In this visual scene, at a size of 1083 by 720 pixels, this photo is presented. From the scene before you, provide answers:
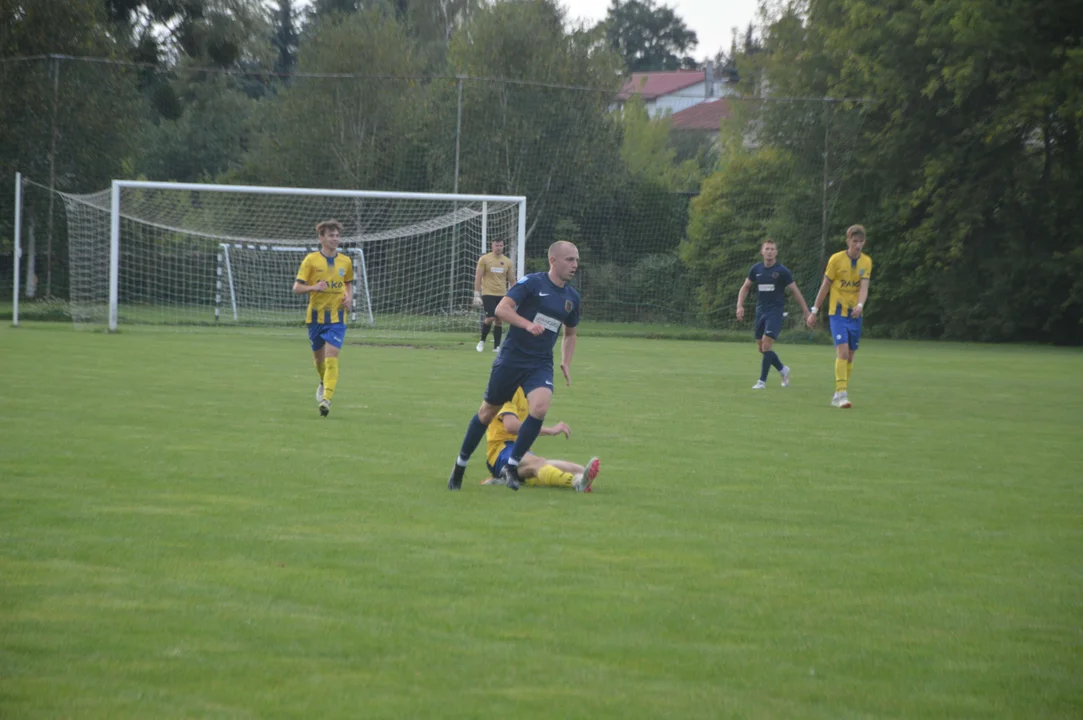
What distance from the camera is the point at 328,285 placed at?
13.9 m

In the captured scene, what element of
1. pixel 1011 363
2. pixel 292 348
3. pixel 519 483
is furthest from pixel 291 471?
pixel 1011 363

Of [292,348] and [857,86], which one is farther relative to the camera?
[857,86]

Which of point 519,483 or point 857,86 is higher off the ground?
point 857,86

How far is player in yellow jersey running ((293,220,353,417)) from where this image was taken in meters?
13.6

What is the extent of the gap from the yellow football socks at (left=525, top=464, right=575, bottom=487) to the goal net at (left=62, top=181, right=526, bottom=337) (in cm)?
2171

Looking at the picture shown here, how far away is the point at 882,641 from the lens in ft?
17.4

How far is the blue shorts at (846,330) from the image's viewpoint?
1644 centimetres

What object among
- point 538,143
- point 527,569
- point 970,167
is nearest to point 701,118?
Answer: point 970,167

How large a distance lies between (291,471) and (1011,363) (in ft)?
67.8

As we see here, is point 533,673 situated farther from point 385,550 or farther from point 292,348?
point 292,348

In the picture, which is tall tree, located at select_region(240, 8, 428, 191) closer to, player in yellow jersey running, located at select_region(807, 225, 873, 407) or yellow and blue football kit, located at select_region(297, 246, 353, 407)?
player in yellow jersey running, located at select_region(807, 225, 873, 407)

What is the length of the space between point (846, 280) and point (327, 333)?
6.95m

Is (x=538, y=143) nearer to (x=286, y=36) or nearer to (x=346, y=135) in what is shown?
(x=346, y=135)

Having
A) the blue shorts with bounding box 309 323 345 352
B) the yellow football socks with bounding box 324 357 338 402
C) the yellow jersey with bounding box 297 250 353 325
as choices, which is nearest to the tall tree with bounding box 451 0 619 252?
the yellow jersey with bounding box 297 250 353 325
